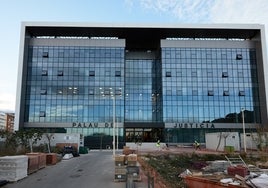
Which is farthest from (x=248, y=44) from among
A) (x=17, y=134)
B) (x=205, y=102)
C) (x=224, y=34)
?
(x=17, y=134)

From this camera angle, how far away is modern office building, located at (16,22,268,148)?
214ft

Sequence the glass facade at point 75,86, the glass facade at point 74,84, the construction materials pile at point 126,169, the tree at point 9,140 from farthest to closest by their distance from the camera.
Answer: the glass facade at point 74,84 < the glass facade at point 75,86 < the tree at point 9,140 < the construction materials pile at point 126,169

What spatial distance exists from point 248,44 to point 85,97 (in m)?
41.2

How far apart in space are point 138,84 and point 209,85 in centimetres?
1685

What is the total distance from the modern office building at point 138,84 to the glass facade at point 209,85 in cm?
23

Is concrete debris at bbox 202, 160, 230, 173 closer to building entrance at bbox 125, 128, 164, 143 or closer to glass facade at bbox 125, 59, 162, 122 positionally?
glass facade at bbox 125, 59, 162, 122

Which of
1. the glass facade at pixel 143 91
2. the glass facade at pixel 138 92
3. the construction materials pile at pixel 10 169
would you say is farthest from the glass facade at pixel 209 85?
the construction materials pile at pixel 10 169

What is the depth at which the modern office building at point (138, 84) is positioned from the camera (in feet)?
214

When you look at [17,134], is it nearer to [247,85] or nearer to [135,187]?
[135,187]

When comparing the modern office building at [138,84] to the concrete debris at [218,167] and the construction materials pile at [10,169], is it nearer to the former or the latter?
the concrete debris at [218,167]

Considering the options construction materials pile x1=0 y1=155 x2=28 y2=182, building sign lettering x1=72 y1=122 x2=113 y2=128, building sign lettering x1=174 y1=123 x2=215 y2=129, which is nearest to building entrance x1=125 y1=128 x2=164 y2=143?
building sign lettering x1=72 y1=122 x2=113 y2=128

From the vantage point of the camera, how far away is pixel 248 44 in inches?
2773

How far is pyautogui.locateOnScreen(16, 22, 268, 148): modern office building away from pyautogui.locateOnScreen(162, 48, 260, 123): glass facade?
230 millimetres

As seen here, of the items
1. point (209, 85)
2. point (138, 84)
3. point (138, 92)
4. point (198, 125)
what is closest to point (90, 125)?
point (138, 92)
